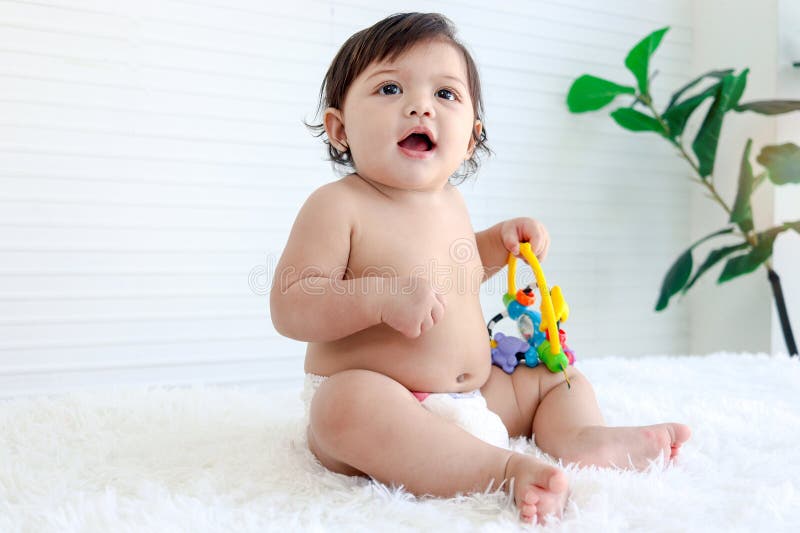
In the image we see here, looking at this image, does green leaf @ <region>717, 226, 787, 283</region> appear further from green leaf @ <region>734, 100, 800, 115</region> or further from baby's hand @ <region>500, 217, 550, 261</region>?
baby's hand @ <region>500, 217, 550, 261</region>

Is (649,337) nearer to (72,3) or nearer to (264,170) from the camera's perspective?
(264,170)

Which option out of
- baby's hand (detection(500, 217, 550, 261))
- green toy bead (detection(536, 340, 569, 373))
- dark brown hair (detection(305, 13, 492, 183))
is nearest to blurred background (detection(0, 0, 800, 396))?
dark brown hair (detection(305, 13, 492, 183))

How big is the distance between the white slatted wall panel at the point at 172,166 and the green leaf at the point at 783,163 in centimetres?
67

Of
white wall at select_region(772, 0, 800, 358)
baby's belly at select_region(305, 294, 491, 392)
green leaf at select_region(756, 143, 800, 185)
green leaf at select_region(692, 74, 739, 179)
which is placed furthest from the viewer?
white wall at select_region(772, 0, 800, 358)

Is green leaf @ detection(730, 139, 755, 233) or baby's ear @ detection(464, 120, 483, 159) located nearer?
baby's ear @ detection(464, 120, 483, 159)

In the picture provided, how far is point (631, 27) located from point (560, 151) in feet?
1.76

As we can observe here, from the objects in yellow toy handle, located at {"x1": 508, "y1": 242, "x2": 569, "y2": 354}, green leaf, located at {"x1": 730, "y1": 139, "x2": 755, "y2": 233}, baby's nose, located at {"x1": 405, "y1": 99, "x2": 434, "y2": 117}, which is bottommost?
yellow toy handle, located at {"x1": 508, "y1": 242, "x2": 569, "y2": 354}

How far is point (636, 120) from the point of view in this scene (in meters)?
2.21

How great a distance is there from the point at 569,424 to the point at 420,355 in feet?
0.72

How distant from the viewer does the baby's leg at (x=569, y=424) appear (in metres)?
0.88

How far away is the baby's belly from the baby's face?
0.19 m

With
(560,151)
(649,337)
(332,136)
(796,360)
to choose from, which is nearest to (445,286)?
(332,136)

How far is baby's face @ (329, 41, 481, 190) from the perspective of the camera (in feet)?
3.21

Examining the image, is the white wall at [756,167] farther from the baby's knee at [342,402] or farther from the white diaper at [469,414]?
the baby's knee at [342,402]
